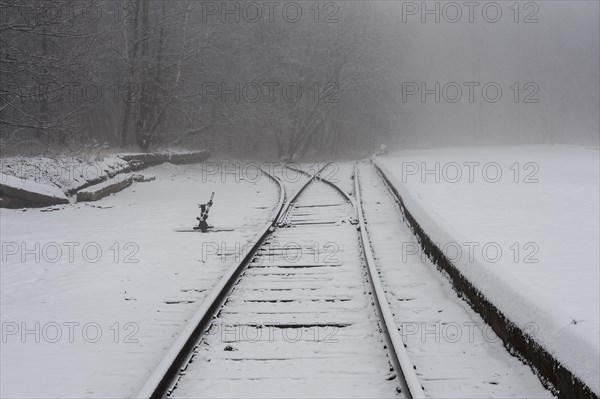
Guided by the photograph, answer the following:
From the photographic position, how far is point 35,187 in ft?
50.4

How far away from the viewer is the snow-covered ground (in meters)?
5.43

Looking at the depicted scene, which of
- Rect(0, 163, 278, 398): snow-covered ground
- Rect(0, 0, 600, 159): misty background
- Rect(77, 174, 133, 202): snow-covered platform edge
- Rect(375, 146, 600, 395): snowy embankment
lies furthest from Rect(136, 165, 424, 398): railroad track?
Rect(0, 0, 600, 159): misty background

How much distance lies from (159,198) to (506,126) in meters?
108

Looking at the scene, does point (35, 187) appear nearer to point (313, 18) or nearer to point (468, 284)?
point (468, 284)

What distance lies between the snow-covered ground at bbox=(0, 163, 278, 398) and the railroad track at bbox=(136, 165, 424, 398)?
1.25 feet

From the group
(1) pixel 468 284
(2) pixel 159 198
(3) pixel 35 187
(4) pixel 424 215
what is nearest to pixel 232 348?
(1) pixel 468 284

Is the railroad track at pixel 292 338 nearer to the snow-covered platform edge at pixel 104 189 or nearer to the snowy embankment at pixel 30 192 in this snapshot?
the snowy embankment at pixel 30 192

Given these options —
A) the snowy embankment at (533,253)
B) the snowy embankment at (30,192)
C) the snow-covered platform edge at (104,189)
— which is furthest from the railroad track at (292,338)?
the snow-covered platform edge at (104,189)

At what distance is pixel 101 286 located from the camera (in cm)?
835

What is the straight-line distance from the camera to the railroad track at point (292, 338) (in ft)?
15.9

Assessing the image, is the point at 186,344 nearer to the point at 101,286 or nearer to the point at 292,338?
the point at 292,338

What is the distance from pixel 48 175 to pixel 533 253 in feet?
38.9

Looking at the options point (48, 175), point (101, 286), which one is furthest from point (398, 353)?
point (48, 175)

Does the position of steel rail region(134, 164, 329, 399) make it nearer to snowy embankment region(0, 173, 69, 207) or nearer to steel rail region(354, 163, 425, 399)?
steel rail region(354, 163, 425, 399)
